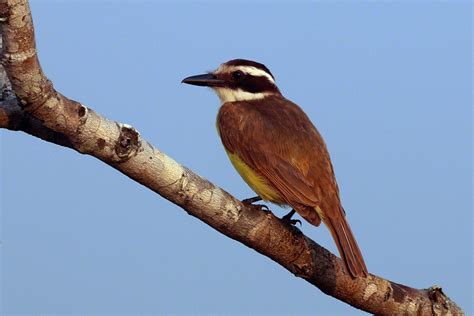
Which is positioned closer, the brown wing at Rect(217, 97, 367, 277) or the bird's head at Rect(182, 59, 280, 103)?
the brown wing at Rect(217, 97, 367, 277)

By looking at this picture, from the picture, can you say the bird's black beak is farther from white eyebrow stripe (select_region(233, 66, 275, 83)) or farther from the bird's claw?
the bird's claw

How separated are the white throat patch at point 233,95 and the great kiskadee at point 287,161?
185 mm

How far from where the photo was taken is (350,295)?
556 cm

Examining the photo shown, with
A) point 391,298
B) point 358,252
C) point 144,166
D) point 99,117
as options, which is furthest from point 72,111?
point 391,298

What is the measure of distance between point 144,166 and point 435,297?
2.48 metres

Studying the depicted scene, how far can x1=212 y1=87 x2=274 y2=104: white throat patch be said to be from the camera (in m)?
6.79

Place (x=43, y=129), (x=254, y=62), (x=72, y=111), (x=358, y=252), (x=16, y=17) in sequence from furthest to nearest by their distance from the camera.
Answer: (x=254, y=62), (x=358, y=252), (x=43, y=129), (x=72, y=111), (x=16, y=17)

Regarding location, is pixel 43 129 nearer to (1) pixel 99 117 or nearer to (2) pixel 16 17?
(1) pixel 99 117

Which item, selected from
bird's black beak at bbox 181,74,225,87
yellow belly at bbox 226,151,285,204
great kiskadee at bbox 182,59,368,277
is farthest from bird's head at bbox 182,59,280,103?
yellow belly at bbox 226,151,285,204

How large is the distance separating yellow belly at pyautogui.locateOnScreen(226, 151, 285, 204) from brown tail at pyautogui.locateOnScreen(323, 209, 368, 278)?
40 centimetres

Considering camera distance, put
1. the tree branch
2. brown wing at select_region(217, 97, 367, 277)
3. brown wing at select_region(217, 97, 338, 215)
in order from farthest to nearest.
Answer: brown wing at select_region(217, 97, 338, 215)
brown wing at select_region(217, 97, 367, 277)
the tree branch

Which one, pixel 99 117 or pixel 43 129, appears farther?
pixel 43 129

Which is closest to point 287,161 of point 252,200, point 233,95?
point 252,200

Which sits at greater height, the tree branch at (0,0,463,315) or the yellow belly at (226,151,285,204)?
the yellow belly at (226,151,285,204)
